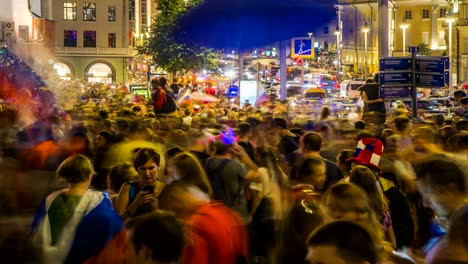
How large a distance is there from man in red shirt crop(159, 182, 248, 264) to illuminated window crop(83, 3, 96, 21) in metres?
82.5

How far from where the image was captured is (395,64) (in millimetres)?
15164

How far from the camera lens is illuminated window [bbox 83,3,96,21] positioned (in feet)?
282

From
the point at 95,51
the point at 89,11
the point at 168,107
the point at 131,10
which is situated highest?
the point at 131,10

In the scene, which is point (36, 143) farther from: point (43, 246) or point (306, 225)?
point (306, 225)

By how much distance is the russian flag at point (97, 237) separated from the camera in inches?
202

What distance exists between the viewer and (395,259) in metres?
4.73

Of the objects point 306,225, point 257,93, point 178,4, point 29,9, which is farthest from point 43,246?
point 29,9

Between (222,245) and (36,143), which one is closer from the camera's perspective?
(222,245)

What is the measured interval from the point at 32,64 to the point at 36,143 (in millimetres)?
32212

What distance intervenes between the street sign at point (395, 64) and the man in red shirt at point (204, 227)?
993cm

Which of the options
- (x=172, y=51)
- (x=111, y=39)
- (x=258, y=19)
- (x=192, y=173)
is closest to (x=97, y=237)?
(x=192, y=173)

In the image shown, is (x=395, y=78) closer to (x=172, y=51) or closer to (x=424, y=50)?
(x=172, y=51)

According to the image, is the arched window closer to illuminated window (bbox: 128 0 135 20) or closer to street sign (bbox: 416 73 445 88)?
illuminated window (bbox: 128 0 135 20)

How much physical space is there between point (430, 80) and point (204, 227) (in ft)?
35.5
